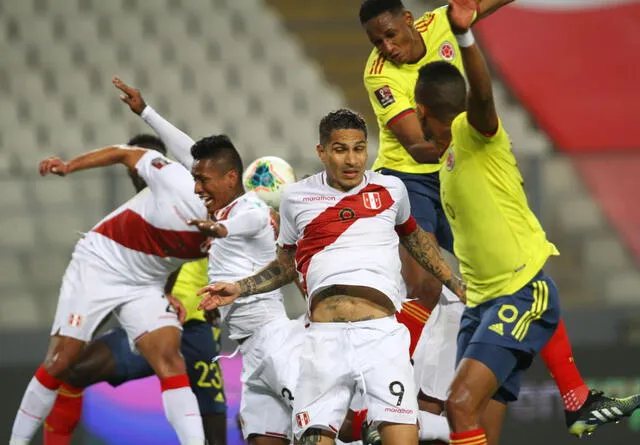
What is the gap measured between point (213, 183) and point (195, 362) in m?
1.88

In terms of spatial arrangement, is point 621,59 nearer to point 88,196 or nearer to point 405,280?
point 88,196

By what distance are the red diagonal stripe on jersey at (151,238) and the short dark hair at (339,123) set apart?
1.77 m

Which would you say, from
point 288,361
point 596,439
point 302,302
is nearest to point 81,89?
point 302,302

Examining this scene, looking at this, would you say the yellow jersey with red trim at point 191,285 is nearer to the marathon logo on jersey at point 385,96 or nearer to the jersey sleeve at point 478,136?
the marathon logo on jersey at point 385,96

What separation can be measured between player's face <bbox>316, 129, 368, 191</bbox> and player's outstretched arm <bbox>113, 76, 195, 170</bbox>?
1.93 m

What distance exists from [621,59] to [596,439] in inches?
223

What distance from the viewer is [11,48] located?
14.1 m

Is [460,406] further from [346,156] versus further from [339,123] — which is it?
[339,123]

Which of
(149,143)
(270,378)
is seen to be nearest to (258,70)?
(149,143)

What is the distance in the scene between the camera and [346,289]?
5.58 metres

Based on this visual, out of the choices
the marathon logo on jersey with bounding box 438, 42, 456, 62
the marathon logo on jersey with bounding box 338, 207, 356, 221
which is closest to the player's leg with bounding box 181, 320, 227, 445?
the marathon logo on jersey with bounding box 438, 42, 456, 62

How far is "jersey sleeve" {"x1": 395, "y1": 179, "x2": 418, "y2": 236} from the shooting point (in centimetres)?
580

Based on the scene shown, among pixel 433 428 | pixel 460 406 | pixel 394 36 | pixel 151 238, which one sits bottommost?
pixel 433 428

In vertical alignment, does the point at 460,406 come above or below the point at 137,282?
below
